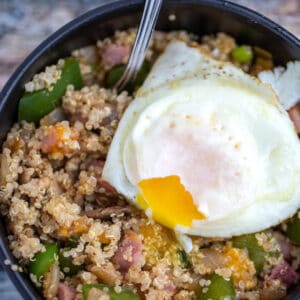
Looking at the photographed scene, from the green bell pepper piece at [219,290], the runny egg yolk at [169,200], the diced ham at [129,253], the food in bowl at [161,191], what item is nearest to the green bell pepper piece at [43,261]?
the food in bowl at [161,191]

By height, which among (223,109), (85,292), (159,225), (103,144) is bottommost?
(85,292)

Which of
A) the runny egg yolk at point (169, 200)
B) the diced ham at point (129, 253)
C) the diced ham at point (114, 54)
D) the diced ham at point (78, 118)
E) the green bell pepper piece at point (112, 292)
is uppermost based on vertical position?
the diced ham at point (114, 54)

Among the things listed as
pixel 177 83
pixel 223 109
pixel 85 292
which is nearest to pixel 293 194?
pixel 223 109

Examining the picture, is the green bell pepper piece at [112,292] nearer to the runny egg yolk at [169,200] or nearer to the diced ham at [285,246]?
the runny egg yolk at [169,200]

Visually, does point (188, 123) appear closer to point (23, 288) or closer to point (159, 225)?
point (159, 225)

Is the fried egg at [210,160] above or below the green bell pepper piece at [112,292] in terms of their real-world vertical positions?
above

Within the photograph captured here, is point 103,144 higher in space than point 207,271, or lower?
higher

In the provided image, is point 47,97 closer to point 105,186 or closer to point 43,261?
A: point 105,186
